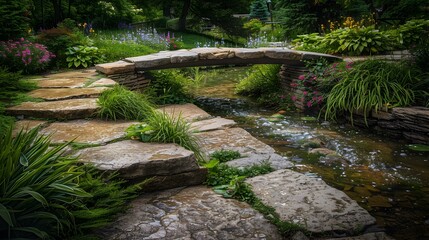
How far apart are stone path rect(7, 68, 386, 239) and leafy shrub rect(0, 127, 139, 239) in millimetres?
156

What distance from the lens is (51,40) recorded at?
8.30 metres

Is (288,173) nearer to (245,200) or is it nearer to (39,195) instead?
(245,200)

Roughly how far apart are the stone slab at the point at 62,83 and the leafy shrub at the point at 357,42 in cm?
534

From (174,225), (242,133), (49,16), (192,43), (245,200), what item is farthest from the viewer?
(192,43)

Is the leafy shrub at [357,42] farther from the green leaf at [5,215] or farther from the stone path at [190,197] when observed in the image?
the green leaf at [5,215]

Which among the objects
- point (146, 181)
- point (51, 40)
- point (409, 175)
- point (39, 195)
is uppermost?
point (51, 40)

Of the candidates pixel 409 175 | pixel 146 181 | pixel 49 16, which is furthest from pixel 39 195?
pixel 49 16

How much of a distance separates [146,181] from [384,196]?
7.03 ft

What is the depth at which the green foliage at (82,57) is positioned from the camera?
7.95m

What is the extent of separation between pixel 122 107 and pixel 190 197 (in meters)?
1.84

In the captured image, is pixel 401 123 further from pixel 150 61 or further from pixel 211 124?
pixel 150 61

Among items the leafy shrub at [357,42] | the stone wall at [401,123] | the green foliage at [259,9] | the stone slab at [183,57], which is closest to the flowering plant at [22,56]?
the stone slab at [183,57]

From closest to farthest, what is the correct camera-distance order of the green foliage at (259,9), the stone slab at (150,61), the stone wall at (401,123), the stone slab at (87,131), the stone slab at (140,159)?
the stone slab at (140,159)
the stone slab at (87,131)
the stone wall at (401,123)
the stone slab at (150,61)
the green foliage at (259,9)

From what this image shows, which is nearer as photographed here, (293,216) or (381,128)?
(293,216)
